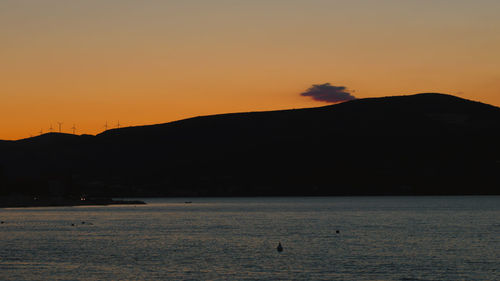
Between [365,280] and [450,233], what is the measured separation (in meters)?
73.8

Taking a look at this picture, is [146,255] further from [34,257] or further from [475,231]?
[475,231]

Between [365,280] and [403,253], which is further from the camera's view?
[403,253]

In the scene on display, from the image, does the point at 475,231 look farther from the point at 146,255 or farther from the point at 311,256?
the point at 146,255

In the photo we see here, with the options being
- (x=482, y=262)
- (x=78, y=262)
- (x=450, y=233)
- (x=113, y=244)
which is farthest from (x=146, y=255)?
(x=450, y=233)

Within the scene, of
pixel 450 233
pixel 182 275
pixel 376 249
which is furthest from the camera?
pixel 450 233

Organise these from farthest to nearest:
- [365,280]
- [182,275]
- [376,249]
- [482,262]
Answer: [376,249]
[482,262]
[182,275]
[365,280]

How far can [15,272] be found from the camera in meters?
83.1

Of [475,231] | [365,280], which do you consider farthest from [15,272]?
[475,231]

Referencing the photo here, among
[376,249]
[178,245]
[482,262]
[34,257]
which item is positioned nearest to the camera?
[482,262]

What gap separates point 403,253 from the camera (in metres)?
104

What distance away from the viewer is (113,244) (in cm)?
12488

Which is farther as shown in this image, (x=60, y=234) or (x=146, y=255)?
(x=60, y=234)

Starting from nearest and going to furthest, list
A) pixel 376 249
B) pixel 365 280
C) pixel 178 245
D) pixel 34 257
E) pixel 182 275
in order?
pixel 365 280 → pixel 182 275 → pixel 34 257 → pixel 376 249 → pixel 178 245

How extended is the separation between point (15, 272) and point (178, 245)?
1626 inches
